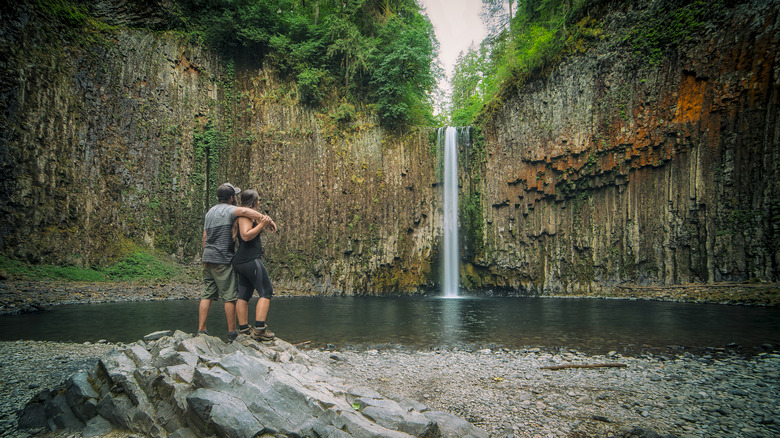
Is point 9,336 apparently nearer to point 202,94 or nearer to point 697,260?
point 202,94

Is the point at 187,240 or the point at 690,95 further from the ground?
the point at 690,95

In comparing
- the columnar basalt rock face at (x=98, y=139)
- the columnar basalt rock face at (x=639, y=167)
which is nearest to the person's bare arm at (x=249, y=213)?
the columnar basalt rock face at (x=98, y=139)

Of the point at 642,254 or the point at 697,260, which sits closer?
the point at 697,260

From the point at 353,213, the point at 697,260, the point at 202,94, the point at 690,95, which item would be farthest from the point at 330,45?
the point at 697,260

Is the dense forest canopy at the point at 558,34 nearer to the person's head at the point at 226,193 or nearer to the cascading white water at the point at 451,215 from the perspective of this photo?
the cascading white water at the point at 451,215

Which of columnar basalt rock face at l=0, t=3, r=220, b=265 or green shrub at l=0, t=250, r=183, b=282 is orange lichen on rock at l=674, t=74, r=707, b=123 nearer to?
columnar basalt rock face at l=0, t=3, r=220, b=265

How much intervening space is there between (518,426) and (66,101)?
82.0 feet

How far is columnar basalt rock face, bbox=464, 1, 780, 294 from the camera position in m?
14.6

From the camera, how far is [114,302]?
1490 centimetres

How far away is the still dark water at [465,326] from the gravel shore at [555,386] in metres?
1.04

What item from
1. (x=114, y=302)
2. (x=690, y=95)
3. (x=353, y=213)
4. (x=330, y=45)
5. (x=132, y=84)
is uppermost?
(x=330, y=45)

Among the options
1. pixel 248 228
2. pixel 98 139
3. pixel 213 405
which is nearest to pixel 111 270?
pixel 98 139

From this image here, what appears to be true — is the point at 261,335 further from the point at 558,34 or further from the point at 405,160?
the point at 558,34

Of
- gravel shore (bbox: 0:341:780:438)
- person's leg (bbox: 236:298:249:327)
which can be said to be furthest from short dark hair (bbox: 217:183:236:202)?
gravel shore (bbox: 0:341:780:438)
